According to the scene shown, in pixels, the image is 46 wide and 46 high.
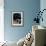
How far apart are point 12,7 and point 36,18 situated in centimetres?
112

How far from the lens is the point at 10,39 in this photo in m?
5.64

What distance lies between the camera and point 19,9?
5.62 m

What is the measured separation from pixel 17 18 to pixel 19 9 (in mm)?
391

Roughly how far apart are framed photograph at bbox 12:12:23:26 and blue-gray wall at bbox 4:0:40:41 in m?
0.17

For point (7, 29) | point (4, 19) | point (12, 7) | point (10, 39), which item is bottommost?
point (10, 39)

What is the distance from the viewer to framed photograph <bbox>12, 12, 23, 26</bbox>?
222 inches

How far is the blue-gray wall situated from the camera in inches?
221

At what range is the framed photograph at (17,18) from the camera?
5629 mm

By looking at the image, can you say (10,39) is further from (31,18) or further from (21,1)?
(21,1)

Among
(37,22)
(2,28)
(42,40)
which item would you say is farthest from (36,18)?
(42,40)

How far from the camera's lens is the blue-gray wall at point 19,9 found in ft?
18.4

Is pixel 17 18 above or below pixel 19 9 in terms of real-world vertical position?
below

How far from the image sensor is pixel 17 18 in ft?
18.5

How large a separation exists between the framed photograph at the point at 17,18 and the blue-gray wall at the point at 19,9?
→ 169mm
